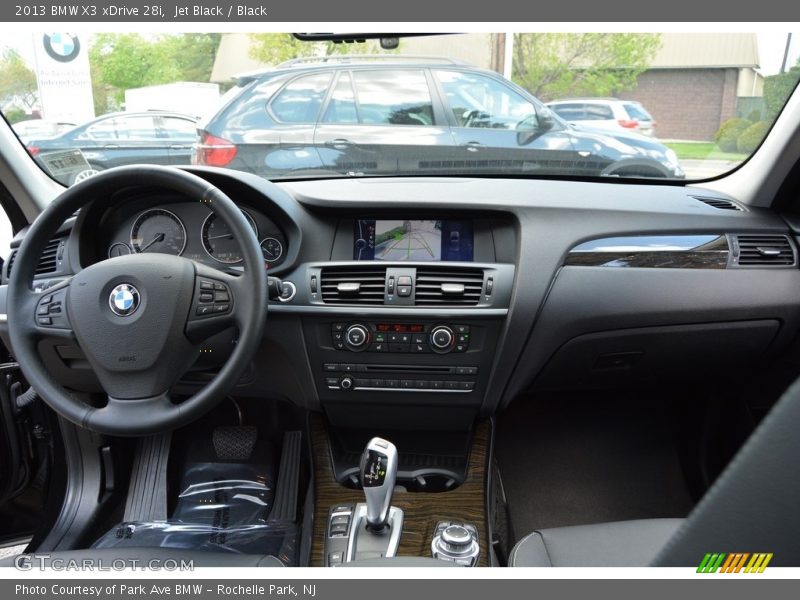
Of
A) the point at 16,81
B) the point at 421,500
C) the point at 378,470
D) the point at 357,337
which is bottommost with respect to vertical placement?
the point at 421,500

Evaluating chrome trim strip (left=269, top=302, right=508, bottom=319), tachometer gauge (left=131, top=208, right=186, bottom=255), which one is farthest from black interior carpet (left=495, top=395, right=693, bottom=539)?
tachometer gauge (left=131, top=208, right=186, bottom=255)

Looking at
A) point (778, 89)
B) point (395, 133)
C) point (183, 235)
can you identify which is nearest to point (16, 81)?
point (183, 235)

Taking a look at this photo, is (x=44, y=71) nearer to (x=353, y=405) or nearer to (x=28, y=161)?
(x=28, y=161)

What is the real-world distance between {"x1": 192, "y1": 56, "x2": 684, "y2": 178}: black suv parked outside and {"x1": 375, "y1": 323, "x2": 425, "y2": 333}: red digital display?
0.63m

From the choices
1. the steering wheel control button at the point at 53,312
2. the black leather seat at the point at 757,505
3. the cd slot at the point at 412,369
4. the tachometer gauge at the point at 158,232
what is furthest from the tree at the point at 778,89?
the steering wheel control button at the point at 53,312

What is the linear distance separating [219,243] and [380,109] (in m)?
0.75

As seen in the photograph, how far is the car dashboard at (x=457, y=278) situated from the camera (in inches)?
72.0

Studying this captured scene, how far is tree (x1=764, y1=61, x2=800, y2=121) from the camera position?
191 cm

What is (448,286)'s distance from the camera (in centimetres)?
182

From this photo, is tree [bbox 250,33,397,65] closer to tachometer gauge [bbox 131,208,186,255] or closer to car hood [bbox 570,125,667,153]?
tachometer gauge [bbox 131,208,186,255]

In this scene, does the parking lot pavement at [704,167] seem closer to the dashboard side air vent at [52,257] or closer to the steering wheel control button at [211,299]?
the steering wheel control button at [211,299]

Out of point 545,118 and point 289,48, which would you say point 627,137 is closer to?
point 545,118

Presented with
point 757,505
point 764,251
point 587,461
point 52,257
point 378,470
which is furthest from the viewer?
point 587,461

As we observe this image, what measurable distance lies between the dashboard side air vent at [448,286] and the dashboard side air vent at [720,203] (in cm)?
84
